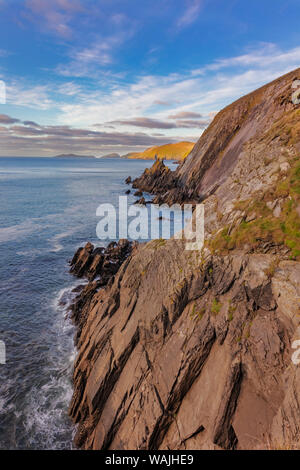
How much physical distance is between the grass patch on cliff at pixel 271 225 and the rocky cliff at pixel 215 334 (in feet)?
0.18

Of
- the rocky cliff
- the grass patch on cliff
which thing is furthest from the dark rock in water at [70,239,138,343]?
the grass patch on cliff

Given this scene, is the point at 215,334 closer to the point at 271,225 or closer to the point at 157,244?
the point at 271,225

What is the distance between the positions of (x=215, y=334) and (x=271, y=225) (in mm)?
6211

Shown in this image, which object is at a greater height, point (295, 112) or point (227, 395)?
point (295, 112)

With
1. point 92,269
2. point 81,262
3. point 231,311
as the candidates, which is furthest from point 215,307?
point 81,262

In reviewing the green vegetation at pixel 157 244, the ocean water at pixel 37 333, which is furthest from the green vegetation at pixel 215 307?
the ocean water at pixel 37 333

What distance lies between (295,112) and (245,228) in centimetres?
1012

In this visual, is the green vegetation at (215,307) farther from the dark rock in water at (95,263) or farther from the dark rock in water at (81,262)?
the dark rock in water at (81,262)

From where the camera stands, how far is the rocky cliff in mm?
9711

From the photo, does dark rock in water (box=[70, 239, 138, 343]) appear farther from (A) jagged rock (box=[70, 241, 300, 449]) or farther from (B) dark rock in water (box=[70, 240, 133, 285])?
(A) jagged rock (box=[70, 241, 300, 449])

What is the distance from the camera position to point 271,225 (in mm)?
12180

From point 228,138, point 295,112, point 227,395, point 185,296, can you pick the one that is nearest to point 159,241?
point 185,296

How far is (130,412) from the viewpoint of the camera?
40.8 feet
